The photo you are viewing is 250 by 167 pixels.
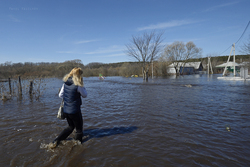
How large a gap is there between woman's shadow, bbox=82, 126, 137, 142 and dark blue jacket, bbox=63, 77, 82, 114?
3.83 ft

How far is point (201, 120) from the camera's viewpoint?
5785mm

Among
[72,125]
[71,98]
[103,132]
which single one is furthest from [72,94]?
[103,132]

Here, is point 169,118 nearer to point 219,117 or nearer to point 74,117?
point 219,117

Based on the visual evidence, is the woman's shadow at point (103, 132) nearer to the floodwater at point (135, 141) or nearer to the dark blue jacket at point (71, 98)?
the floodwater at point (135, 141)

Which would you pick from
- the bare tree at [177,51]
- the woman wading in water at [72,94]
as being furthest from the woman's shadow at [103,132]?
the bare tree at [177,51]

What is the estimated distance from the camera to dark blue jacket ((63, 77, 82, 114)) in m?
3.69

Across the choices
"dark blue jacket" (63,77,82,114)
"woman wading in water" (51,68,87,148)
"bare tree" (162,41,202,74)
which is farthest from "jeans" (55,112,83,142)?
"bare tree" (162,41,202,74)

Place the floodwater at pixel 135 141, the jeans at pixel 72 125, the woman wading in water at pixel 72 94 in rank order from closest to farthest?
the floodwater at pixel 135 141 < the woman wading in water at pixel 72 94 < the jeans at pixel 72 125

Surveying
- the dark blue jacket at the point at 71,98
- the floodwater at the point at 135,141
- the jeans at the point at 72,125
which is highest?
the dark blue jacket at the point at 71,98

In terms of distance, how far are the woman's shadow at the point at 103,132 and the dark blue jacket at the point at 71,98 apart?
1166 mm

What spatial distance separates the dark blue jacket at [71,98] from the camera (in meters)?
3.69

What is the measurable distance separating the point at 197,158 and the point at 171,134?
4.27 feet

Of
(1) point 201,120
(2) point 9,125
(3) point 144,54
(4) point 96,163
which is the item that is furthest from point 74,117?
(3) point 144,54

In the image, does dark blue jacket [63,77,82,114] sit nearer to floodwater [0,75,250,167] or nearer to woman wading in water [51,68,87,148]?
woman wading in water [51,68,87,148]
